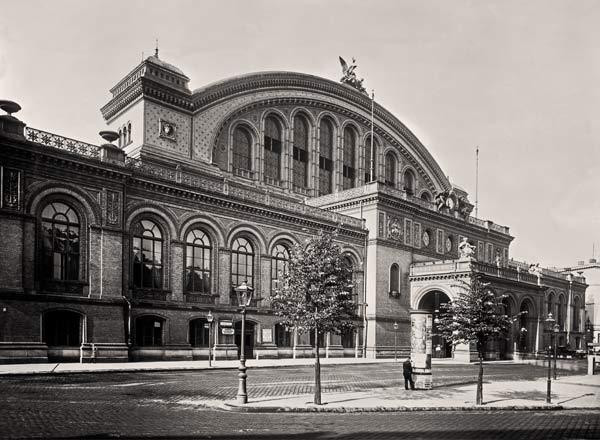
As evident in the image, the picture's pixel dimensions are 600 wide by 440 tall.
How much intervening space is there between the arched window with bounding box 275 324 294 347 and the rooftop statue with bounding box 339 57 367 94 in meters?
30.5

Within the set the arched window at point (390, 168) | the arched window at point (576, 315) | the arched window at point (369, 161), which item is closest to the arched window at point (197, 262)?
the arched window at point (369, 161)

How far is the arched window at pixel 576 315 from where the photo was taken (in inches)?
3110

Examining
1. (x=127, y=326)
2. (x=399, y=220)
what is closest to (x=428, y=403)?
(x=127, y=326)

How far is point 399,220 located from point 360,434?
40842mm

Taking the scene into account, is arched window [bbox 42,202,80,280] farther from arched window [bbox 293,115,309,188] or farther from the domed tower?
arched window [bbox 293,115,309,188]

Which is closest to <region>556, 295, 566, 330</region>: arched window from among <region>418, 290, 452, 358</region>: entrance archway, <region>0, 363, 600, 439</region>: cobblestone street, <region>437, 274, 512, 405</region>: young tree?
<region>418, 290, 452, 358</region>: entrance archway

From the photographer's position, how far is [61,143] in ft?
104

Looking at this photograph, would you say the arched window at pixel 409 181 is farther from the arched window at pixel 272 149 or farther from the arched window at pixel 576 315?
the arched window at pixel 576 315

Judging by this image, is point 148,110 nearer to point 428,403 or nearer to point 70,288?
point 70,288

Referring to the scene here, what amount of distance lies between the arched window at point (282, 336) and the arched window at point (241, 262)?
4.20m

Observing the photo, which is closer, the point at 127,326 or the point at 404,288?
the point at 127,326

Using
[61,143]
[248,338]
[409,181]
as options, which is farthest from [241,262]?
[409,181]

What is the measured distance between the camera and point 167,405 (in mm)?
17141

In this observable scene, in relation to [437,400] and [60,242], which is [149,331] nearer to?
[60,242]
